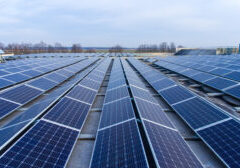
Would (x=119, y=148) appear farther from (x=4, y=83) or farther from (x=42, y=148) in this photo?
(x=4, y=83)

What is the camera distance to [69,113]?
1030cm

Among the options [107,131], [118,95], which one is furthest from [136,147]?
[118,95]

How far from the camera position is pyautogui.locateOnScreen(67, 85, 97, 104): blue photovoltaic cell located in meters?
13.1

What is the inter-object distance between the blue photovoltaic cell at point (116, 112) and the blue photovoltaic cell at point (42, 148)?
7.26 feet

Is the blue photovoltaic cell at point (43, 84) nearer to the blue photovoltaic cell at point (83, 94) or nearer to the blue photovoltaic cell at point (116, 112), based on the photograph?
the blue photovoltaic cell at point (83, 94)

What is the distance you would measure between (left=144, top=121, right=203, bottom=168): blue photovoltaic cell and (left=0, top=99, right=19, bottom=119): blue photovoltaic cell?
35.6 ft

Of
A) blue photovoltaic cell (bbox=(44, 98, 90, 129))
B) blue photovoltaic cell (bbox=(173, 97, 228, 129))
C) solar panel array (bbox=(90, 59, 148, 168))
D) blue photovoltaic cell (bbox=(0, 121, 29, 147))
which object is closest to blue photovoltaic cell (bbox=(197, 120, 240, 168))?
blue photovoltaic cell (bbox=(173, 97, 228, 129))

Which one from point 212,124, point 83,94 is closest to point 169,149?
point 212,124

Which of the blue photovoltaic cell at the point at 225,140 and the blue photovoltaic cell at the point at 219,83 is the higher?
the blue photovoltaic cell at the point at 219,83

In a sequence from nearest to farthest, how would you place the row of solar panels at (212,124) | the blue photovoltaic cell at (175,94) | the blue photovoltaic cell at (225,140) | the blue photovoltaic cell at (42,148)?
the blue photovoltaic cell at (42,148), the blue photovoltaic cell at (225,140), the row of solar panels at (212,124), the blue photovoltaic cell at (175,94)

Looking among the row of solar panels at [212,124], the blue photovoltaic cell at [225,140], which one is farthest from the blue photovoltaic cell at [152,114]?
the blue photovoltaic cell at [225,140]

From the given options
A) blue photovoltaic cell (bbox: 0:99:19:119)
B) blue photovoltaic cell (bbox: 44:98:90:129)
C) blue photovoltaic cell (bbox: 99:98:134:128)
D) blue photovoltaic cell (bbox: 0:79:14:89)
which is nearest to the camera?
blue photovoltaic cell (bbox: 44:98:90:129)

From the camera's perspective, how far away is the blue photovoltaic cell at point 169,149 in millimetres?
6047

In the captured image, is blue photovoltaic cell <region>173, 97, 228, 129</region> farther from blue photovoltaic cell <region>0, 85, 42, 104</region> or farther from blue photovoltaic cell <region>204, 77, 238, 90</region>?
blue photovoltaic cell <region>0, 85, 42, 104</region>
